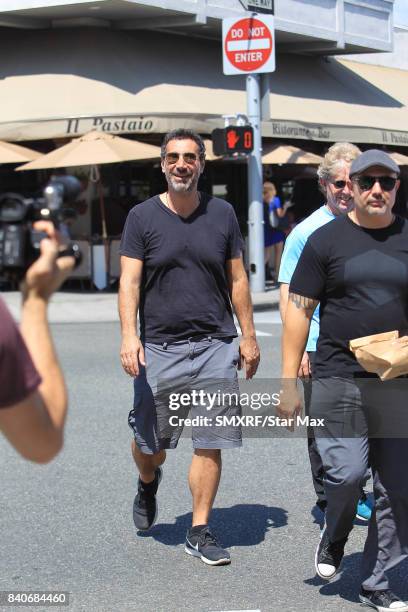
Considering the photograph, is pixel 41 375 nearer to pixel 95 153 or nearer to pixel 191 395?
pixel 191 395

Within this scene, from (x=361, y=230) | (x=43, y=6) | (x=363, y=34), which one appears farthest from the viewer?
(x=363, y=34)

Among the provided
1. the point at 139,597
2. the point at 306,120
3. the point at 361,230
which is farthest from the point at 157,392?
the point at 306,120

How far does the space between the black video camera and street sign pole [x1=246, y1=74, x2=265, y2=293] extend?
55.5 feet

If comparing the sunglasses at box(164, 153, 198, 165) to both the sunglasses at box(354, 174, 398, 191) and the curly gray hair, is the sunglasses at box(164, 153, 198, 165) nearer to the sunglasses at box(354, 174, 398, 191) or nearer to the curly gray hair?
the curly gray hair

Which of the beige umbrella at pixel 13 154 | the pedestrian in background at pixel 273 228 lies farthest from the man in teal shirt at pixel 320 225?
the pedestrian in background at pixel 273 228

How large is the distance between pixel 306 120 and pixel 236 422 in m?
20.0

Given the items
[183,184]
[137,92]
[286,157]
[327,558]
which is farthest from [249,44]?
[327,558]

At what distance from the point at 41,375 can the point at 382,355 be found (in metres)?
2.17

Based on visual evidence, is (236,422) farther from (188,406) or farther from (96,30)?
(96,30)

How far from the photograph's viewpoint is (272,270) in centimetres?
2211

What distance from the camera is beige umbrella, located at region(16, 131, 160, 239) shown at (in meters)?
18.4

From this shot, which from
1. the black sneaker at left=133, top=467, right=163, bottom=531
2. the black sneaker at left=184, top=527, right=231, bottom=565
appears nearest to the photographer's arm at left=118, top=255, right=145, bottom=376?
the black sneaker at left=133, top=467, right=163, bottom=531

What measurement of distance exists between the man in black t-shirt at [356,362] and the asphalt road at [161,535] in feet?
1.26

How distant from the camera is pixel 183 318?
17.9 feet
